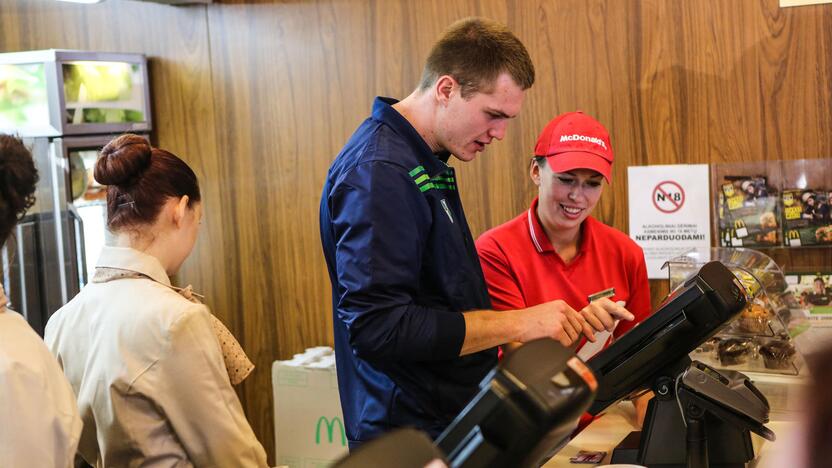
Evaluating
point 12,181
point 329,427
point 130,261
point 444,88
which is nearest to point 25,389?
point 12,181

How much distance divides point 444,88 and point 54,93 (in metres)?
2.24

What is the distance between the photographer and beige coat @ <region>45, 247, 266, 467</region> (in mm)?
1849

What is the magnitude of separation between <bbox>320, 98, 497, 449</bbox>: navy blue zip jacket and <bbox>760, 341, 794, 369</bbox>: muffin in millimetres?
900

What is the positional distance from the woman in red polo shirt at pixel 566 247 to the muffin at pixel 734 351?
24cm

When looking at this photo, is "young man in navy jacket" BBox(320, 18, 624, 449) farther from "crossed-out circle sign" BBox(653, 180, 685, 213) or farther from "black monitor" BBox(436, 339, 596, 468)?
"crossed-out circle sign" BBox(653, 180, 685, 213)

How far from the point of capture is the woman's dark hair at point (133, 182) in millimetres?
2021

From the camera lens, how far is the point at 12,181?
1.55m

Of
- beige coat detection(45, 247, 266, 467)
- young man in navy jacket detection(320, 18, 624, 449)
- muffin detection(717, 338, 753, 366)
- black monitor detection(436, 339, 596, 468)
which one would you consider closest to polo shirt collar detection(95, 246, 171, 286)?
beige coat detection(45, 247, 266, 467)

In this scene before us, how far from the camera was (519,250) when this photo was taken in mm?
2576

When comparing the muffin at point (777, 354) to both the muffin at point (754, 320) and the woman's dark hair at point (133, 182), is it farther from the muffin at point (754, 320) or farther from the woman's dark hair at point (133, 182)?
the woman's dark hair at point (133, 182)

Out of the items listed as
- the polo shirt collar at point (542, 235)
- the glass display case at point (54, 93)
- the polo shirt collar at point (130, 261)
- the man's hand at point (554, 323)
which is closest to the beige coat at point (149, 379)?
the polo shirt collar at point (130, 261)

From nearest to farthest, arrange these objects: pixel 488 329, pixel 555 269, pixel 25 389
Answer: pixel 25 389 < pixel 488 329 < pixel 555 269

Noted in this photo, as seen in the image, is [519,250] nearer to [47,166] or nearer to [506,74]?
[506,74]

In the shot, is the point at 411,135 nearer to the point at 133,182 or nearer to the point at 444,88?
the point at 444,88
